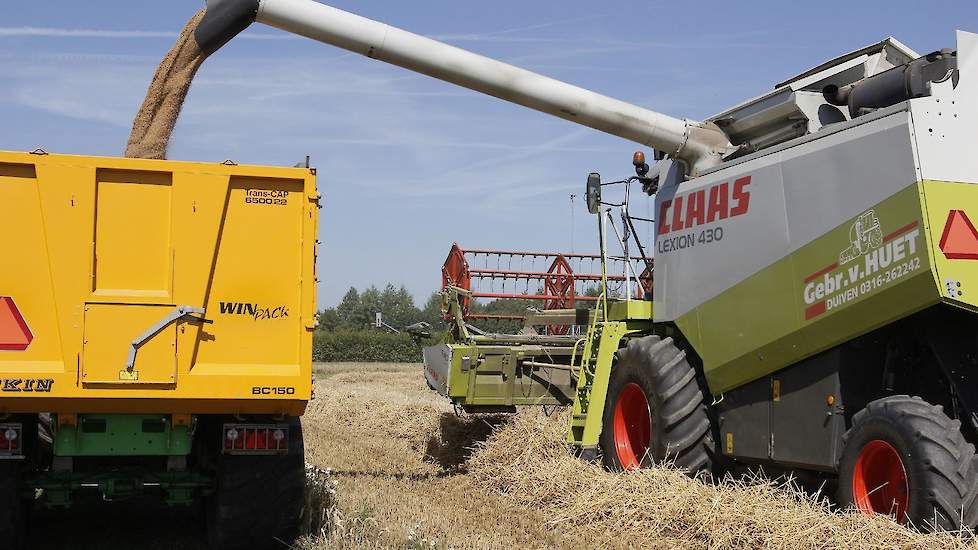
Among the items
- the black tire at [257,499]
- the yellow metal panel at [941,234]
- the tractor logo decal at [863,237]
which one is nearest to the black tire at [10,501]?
the black tire at [257,499]

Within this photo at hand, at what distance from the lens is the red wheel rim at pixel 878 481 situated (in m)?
5.59

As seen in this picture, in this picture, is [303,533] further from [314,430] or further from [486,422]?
[314,430]

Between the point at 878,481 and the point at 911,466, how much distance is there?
0.55 metres

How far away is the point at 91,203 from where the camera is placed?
227 inches

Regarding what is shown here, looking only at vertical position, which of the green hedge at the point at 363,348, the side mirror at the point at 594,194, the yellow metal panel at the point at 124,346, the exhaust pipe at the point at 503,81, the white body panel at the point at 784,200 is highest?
the green hedge at the point at 363,348

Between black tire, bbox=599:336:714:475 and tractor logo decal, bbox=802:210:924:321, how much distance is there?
149cm

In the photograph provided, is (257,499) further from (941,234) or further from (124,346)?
(941,234)

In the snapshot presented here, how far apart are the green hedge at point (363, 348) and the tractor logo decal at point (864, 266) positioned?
38862 mm

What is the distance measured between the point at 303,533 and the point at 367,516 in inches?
18.6

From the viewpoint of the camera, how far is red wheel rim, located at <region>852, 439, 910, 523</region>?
5594 millimetres

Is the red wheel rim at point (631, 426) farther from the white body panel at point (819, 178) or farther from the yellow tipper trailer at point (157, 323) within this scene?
the yellow tipper trailer at point (157, 323)

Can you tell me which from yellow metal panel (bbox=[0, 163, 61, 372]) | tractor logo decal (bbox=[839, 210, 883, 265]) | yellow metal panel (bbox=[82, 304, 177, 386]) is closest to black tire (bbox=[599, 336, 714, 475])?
tractor logo decal (bbox=[839, 210, 883, 265])

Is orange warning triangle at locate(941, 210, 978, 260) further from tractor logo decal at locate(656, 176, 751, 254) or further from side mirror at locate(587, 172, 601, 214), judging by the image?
side mirror at locate(587, 172, 601, 214)

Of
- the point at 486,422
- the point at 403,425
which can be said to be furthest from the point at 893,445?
the point at 403,425
